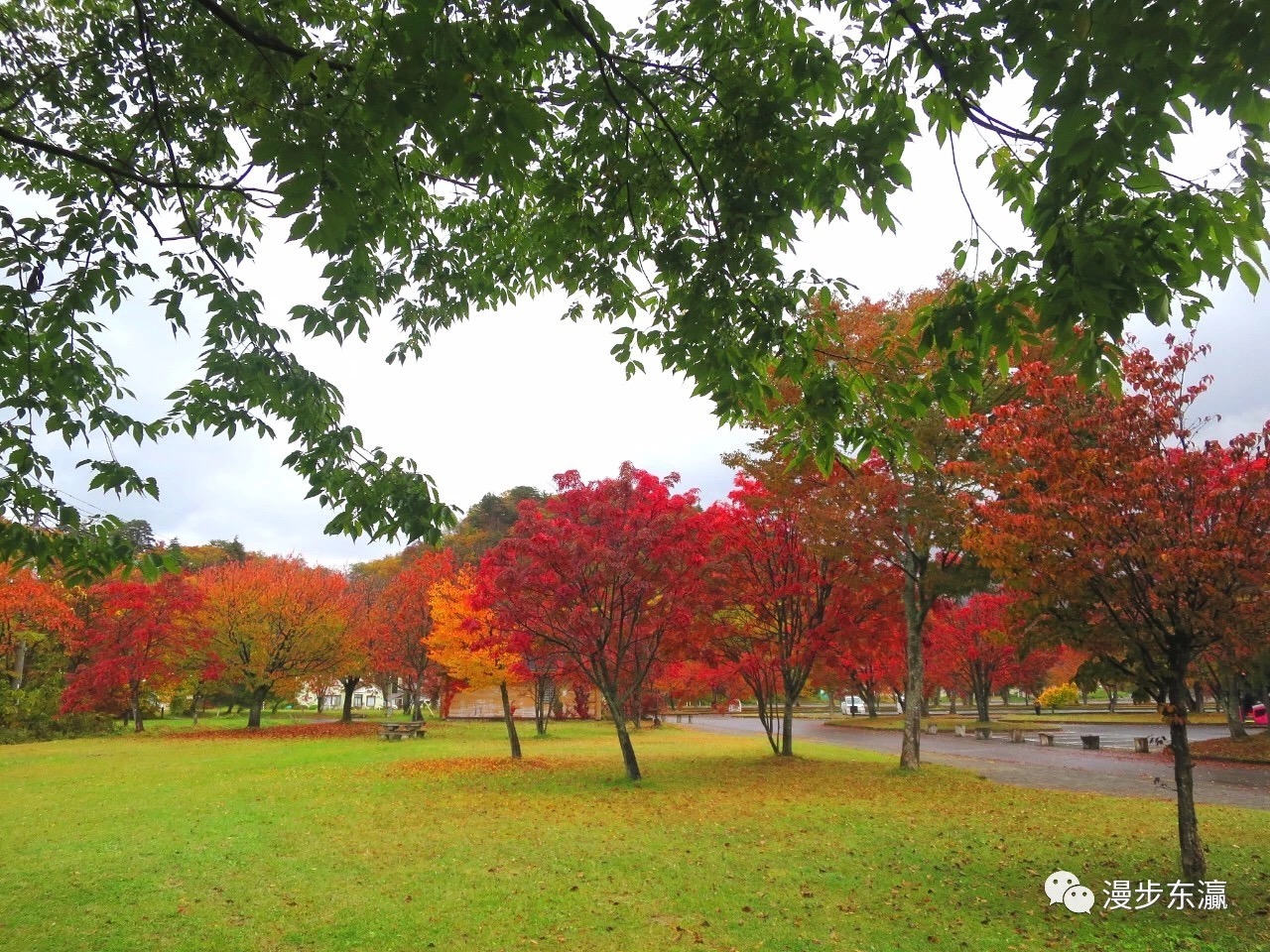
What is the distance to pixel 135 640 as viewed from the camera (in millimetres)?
27016

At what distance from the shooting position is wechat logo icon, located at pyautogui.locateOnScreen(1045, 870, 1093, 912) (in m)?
5.74

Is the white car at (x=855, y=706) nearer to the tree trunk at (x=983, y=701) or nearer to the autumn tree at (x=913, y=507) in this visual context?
the tree trunk at (x=983, y=701)

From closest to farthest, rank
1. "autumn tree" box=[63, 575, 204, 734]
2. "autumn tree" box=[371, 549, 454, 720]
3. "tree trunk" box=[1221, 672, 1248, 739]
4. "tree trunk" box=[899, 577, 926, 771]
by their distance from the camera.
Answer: "tree trunk" box=[899, 577, 926, 771]
"tree trunk" box=[1221, 672, 1248, 739]
"autumn tree" box=[63, 575, 204, 734]
"autumn tree" box=[371, 549, 454, 720]

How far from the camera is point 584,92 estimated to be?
3471 mm

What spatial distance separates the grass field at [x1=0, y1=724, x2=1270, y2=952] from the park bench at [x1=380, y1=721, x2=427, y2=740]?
1181 cm

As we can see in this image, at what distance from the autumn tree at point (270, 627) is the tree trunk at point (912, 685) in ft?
74.9

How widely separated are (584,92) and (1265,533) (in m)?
6.87

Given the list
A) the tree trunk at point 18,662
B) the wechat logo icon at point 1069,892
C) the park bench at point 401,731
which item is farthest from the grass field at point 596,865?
the tree trunk at point 18,662

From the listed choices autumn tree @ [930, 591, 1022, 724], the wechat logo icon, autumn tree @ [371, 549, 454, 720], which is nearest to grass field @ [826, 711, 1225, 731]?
autumn tree @ [930, 591, 1022, 724]

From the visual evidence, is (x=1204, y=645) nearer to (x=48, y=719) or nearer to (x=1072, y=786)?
(x=1072, y=786)

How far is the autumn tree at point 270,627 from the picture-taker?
89.9 feet

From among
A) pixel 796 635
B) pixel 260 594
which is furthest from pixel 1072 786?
pixel 260 594

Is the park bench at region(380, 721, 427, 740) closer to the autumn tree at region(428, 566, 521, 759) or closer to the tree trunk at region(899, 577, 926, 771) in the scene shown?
the autumn tree at region(428, 566, 521, 759)

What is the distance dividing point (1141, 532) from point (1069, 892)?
318 centimetres
